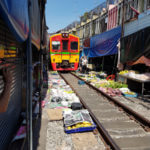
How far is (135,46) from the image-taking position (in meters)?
7.92

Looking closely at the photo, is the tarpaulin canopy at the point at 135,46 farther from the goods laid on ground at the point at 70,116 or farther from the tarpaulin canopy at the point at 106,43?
the goods laid on ground at the point at 70,116

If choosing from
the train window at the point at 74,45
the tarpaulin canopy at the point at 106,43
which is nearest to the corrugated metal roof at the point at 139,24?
the tarpaulin canopy at the point at 106,43

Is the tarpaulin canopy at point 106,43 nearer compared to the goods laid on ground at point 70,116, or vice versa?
the goods laid on ground at point 70,116

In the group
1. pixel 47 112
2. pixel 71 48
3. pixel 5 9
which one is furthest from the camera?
pixel 71 48

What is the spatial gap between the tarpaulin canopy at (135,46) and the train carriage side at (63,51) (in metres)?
5.48

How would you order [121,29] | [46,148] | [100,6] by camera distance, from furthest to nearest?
[100,6], [121,29], [46,148]

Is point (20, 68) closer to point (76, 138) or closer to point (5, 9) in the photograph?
point (76, 138)

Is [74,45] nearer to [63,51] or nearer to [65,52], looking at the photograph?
[65,52]

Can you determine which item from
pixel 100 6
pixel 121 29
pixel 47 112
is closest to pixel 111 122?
pixel 47 112

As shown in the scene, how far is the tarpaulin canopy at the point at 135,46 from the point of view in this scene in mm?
6996

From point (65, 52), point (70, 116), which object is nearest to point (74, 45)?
point (65, 52)

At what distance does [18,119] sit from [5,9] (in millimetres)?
3233

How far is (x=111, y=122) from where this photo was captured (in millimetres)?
4031

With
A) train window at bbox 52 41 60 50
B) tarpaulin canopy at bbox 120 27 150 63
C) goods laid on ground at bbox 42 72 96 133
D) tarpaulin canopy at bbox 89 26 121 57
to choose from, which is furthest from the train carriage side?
goods laid on ground at bbox 42 72 96 133
